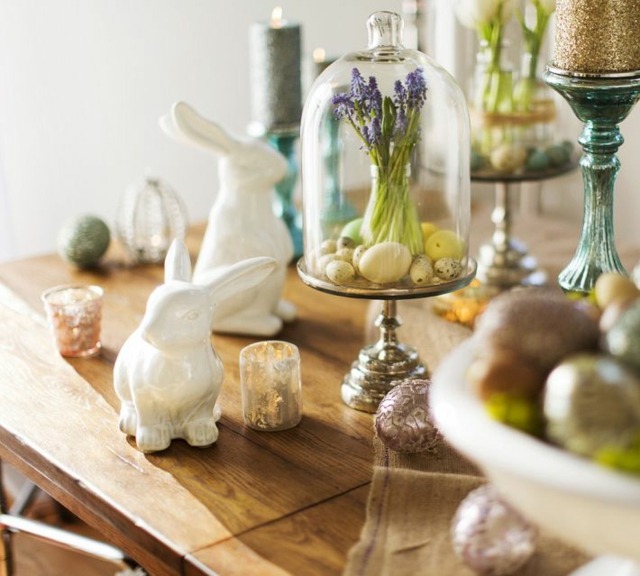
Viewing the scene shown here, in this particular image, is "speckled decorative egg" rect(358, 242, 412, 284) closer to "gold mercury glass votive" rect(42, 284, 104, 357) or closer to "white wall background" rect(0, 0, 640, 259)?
"gold mercury glass votive" rect(42, 284, 104, 357)

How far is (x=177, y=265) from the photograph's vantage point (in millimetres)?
1083

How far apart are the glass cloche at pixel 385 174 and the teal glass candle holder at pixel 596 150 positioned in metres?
0.13

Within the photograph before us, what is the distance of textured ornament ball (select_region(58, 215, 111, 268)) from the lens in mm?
A: 1623

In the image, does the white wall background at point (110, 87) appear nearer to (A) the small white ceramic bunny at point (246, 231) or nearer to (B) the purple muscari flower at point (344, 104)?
(A) the small white ceramic bunny at point (246, 231)

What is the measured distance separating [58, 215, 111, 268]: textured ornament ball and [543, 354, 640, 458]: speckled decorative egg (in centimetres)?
108

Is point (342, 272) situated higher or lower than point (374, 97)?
lower

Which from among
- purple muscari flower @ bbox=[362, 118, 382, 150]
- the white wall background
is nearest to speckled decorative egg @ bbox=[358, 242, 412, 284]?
purple muscari flower @ bbox=[362, 118, 382, 150]

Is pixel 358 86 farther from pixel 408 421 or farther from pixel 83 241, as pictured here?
pixel 83 241

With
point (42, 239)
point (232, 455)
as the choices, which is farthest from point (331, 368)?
point (42, 239)

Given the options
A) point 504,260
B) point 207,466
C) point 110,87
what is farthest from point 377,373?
point 110,87

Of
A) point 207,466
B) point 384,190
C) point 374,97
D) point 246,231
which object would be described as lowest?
point 207,466

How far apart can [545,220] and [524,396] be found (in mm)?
1203

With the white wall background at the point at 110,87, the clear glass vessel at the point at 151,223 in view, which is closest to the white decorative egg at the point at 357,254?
the clear glass vessel at the point at 151,223

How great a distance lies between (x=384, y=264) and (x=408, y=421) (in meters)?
0.17
